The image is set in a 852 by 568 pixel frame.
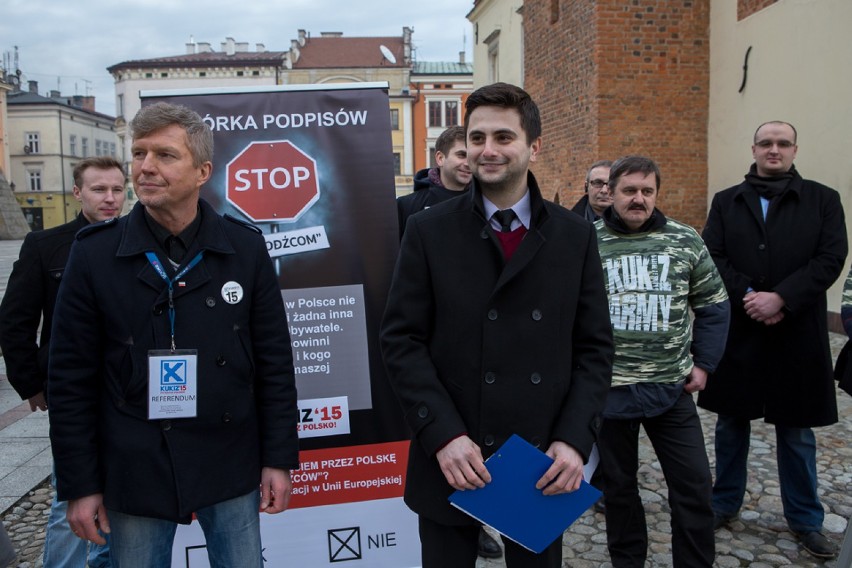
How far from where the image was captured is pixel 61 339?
2031 mm

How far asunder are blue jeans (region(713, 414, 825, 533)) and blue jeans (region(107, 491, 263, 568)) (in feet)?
8.90

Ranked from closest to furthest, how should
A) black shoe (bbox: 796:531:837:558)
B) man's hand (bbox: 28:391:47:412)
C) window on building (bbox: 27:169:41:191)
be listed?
man's hand (bbox: 28:391:47:412) → black shoe (bbox: 796:531:837:558) → window on building (bbox: 27:169:41:191)

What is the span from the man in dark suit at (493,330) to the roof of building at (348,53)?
60.2 meters

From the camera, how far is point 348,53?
61.2 metres

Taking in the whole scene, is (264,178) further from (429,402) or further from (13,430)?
(13,430)

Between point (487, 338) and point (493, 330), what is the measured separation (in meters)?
0.03

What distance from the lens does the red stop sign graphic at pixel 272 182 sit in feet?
10.8

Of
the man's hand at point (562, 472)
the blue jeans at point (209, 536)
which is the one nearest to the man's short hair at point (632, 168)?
the man's hand at point (562, 472)

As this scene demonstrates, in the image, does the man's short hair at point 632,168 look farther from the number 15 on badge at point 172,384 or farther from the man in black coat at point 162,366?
the number 15 on badge at point 172,384

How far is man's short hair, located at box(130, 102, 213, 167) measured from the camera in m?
2.15

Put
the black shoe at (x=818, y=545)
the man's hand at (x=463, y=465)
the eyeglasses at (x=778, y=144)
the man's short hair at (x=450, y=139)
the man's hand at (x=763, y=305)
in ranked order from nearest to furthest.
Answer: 1. the man's hand at (x=463, y=465)
2. the black shoe at (x=818, y=545)
3. the man's hand at (x=763, y=305)
4. the eyeglasses at (x=778, y=144)
5. the man's short hair at (x=450, y=139)

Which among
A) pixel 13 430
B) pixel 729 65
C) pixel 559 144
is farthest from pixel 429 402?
pixel 559 144

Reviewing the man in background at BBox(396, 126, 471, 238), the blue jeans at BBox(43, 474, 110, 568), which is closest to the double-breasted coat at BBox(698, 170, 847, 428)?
the man in background at BBox(396, 126, 471, 238)

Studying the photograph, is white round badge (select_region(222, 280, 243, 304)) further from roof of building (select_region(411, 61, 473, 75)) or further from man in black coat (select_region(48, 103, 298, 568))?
roof of building (select_region(411, 61, 473, 75))
